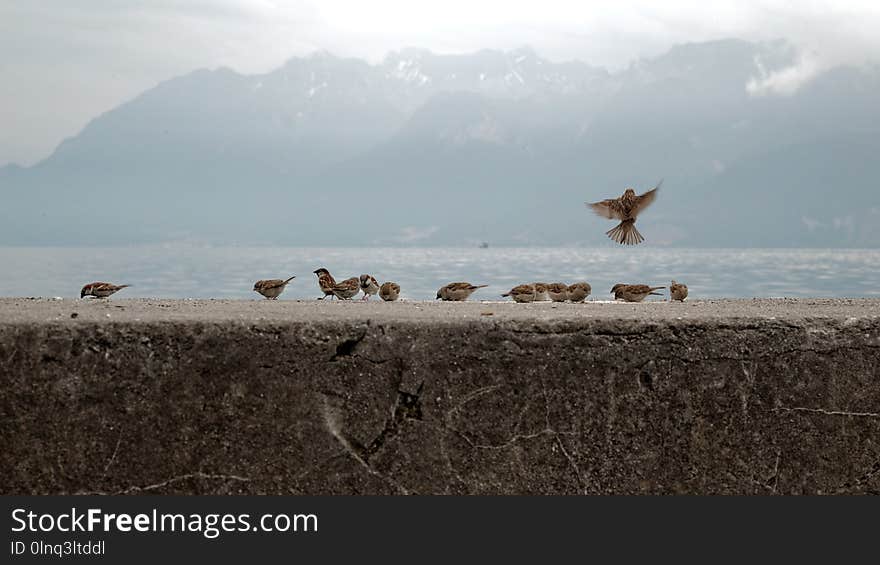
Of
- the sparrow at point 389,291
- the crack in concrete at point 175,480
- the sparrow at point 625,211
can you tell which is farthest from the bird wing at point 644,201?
the crack in concrete at point 175,480

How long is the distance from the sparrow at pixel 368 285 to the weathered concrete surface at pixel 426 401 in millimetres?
1390

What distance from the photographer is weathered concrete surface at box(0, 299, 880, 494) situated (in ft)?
12.8

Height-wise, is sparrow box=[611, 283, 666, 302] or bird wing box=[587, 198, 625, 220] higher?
bird wing box=[587, 198, 625, 220]

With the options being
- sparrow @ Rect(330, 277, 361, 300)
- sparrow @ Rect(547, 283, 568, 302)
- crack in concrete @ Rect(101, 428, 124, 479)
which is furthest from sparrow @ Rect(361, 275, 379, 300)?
crack in concrete @ Rect(101, 428, 124, 479)

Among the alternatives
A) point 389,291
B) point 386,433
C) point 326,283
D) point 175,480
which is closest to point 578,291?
point 389,291

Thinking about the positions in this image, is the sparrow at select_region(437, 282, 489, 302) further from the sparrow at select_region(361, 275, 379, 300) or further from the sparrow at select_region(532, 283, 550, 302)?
the sparrow at select_region(361, 275, 379, 300)

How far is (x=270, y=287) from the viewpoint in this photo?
539 centimetres

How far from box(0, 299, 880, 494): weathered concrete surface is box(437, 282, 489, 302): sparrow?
1076 millimetres

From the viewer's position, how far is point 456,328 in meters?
3.96

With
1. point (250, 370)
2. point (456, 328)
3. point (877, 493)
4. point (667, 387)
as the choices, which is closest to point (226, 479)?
point (250, 370)

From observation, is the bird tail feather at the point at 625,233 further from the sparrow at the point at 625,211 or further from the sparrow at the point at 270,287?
the sparrow at the point at 270,287

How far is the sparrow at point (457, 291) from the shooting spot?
5148mm

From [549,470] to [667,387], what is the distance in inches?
23.6

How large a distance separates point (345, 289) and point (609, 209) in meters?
1.70
